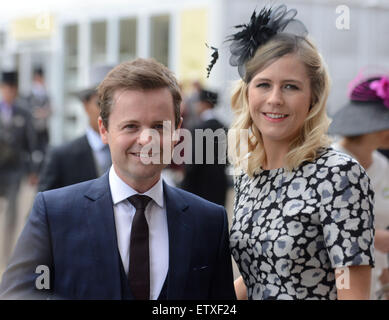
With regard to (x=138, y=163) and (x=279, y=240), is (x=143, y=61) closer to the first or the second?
(x=138, y=163)

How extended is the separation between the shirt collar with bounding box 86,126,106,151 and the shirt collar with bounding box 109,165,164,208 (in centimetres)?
76

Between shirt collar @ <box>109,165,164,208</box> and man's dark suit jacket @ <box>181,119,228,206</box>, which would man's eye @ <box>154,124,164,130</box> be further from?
man's dark suit jacket @ <box>181,119,228,206</box>

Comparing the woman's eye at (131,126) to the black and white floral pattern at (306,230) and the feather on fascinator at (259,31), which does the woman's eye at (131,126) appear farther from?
the black and white floral pattern at (306,230)

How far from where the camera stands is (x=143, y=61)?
1.58 m

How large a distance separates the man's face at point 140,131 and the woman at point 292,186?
32 cm

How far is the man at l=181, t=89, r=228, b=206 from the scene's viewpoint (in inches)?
72.5

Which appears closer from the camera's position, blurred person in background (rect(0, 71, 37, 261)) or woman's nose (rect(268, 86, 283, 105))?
woman's nose (rect(268, 86, 283, 105))

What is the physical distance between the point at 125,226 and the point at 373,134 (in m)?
1.44

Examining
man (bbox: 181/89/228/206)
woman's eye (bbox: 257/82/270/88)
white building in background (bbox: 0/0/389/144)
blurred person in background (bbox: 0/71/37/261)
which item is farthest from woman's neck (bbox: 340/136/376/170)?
blurred person in background (bbox: 0/71/37/261)

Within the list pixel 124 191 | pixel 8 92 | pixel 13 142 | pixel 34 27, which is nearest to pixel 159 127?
pixel 124 191

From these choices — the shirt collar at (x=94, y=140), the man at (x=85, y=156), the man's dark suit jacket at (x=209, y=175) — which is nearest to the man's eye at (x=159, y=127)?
the man's dark suit jacket at (x=209, y=175)

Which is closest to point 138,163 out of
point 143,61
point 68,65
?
point 143,61

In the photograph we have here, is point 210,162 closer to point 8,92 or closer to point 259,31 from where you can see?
point 259,31

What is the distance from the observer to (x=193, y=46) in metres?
2.12
